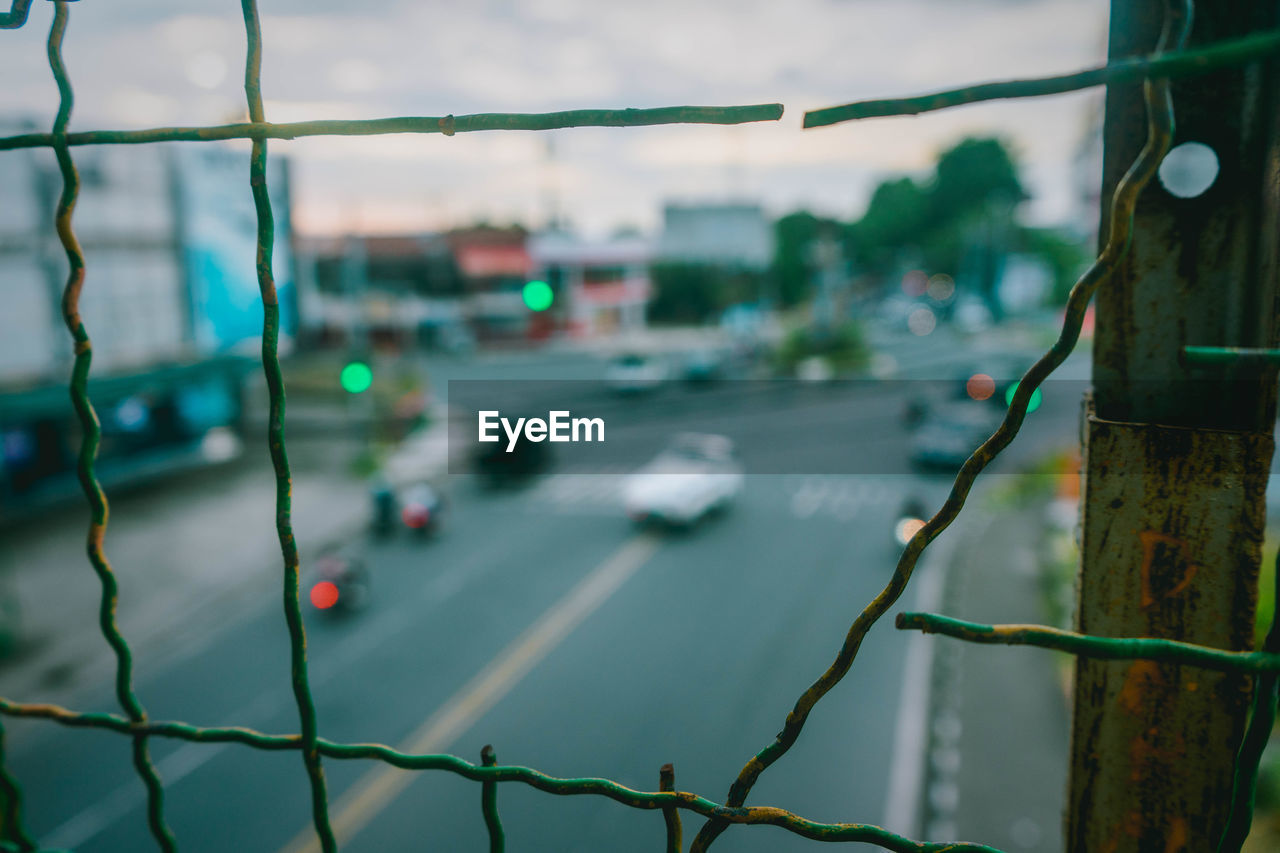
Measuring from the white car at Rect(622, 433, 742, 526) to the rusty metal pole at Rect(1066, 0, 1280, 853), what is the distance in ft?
51.6

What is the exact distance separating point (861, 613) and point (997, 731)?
31.3 ft

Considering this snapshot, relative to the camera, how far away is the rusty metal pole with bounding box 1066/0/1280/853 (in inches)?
34.0

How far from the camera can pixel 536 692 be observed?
10.5 m

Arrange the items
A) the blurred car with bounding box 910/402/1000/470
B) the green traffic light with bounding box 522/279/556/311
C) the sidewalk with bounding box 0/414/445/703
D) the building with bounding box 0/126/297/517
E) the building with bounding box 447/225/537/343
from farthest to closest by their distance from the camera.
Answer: the building with bounding box 447/225/537/343, the blurred car with bounding box 910/402/1000/470, the building with bounding box 0/126/297/517, the sidewalk with bounding box 0/414/445/703, the green traffic light with bounding box 522/279/556/311

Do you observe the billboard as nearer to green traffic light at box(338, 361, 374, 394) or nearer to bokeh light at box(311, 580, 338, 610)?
green traffic light at box(338, 361, 374, 394)

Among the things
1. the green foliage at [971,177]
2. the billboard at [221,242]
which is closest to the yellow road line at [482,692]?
the billboard at [221,242]

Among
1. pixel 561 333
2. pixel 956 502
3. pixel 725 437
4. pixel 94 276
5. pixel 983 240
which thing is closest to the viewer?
pixel 956 502

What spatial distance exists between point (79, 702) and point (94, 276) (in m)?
10.3

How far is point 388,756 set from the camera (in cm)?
111

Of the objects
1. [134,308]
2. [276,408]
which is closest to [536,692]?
[276,408]

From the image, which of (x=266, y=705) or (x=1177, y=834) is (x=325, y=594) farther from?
(x=1177, y=834)

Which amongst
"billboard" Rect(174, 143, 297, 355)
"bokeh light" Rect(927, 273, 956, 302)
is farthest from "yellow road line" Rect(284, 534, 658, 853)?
"bokeh light" Rect(927, 273, 956, 302)

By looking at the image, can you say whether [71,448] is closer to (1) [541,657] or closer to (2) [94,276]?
(2) [94,276]

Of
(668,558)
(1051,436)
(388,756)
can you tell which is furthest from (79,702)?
(1051,436)
